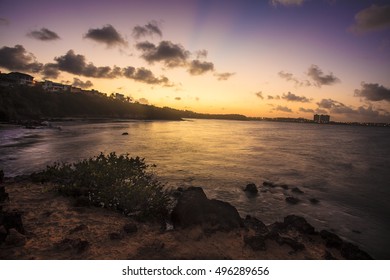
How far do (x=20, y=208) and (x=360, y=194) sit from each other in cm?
2213

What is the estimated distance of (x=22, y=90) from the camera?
116 m

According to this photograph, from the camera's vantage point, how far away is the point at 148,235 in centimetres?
802

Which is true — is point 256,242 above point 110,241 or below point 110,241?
above

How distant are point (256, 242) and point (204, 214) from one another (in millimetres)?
1970

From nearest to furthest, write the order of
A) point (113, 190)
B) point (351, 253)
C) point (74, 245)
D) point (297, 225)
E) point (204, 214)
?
point (74, 245), point (351, 253), point (204, 214), point (297, 225), point (113, 190)

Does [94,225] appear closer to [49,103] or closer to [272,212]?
[272,212]

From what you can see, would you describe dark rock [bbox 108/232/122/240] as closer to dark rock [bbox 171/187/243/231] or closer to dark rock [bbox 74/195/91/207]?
dark rock [bbox 171/187/243/231]

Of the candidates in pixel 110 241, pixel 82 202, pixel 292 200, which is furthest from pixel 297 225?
pixel 82 202

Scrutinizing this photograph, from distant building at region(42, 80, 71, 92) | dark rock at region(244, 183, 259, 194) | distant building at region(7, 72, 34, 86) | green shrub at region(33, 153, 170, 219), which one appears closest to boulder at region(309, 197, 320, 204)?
dark rock at region(244, 183, 259, 194)

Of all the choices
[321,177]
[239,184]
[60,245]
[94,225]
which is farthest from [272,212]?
[321,177]

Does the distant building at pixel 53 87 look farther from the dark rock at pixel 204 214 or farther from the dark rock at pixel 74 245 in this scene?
the dark rock at pixel 74 245

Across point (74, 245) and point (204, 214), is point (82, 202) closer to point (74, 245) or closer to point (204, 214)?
point (74, 245)

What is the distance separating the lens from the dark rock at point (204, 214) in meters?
8.62

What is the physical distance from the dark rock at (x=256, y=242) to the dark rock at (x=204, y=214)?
0.90m
